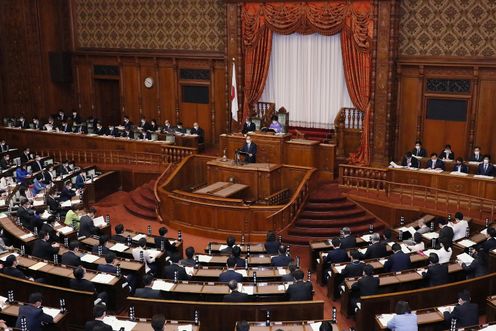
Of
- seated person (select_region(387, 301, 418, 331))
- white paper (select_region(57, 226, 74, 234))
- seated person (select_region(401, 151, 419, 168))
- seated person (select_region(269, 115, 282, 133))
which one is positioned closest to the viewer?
seated person (select_region(387, 301, 418, 331))

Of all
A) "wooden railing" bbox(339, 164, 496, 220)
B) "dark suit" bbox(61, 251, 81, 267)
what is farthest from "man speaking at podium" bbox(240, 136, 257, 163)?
"dark suit" bbox(61, 251, 81, 267)

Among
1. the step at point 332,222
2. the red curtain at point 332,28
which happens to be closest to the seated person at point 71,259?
the step at point 332,222

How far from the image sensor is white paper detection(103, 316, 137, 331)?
808 centimetres

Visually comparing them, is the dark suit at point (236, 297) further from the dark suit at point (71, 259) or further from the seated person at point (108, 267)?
the dark suit at point (71, 259)

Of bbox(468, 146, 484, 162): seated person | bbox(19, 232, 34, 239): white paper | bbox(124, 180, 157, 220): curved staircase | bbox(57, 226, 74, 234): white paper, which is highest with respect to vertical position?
bbox(468, 146, 484, 162): seated person

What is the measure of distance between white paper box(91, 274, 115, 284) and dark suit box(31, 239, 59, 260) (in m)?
1.48

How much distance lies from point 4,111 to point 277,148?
12.2 metres

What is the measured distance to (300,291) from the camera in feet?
29.9

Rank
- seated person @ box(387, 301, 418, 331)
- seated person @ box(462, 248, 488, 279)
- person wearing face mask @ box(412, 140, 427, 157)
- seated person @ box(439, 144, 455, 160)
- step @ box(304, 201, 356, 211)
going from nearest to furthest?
1. seated person @ box(387, 301, 418, 331)
2. seated person @ box(462, 248, 488, 279)
3. step @ box(304, 201, 356, 211)
4. seated person @ box(439, 144, 455, 160)
5. person wearing face mask @ box(412, 140, 427, 157)

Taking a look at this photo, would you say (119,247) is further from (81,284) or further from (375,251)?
(375,251)

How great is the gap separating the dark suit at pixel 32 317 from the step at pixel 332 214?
7833 millimetres

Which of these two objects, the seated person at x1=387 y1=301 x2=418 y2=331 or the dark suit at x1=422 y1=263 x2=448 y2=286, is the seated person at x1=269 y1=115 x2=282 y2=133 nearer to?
the dark suit at x1=422 y1=263 x2=448 y2=286

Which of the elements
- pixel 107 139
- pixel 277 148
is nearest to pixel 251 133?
pixel 277 148

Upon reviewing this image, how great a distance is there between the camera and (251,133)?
1675 cm
